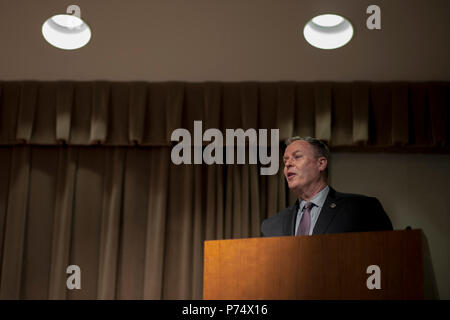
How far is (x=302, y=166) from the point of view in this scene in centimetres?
287

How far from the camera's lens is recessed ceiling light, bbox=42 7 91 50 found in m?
3.49

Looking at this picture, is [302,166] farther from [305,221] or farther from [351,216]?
[351,216]

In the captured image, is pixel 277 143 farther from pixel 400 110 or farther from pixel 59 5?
pixel 59 5

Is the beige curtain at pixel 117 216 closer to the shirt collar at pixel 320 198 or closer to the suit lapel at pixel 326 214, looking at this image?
the shirt collar at pixel 320 198

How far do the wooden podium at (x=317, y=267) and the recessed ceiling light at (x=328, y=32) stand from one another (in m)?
1.99

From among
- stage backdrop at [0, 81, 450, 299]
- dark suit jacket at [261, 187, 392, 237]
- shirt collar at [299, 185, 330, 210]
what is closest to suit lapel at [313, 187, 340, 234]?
→ dark suit jacket at [261, 187, 392, 237]

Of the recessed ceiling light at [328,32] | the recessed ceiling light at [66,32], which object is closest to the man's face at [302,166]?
the recessed ceiling light at [328,32]

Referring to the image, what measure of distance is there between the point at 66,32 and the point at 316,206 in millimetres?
2005

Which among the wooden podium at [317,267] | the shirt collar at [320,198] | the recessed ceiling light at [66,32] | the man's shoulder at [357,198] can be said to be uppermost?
the recessed ceiling light at [66,32]

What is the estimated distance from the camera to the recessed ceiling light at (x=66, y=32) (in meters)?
3.49

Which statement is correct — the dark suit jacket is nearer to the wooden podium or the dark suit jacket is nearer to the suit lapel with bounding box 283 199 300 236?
the suit lapel with bounding box 283 199 300 236

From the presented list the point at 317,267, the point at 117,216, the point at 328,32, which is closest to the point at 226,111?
the point at 328,32

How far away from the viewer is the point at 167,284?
392cm
